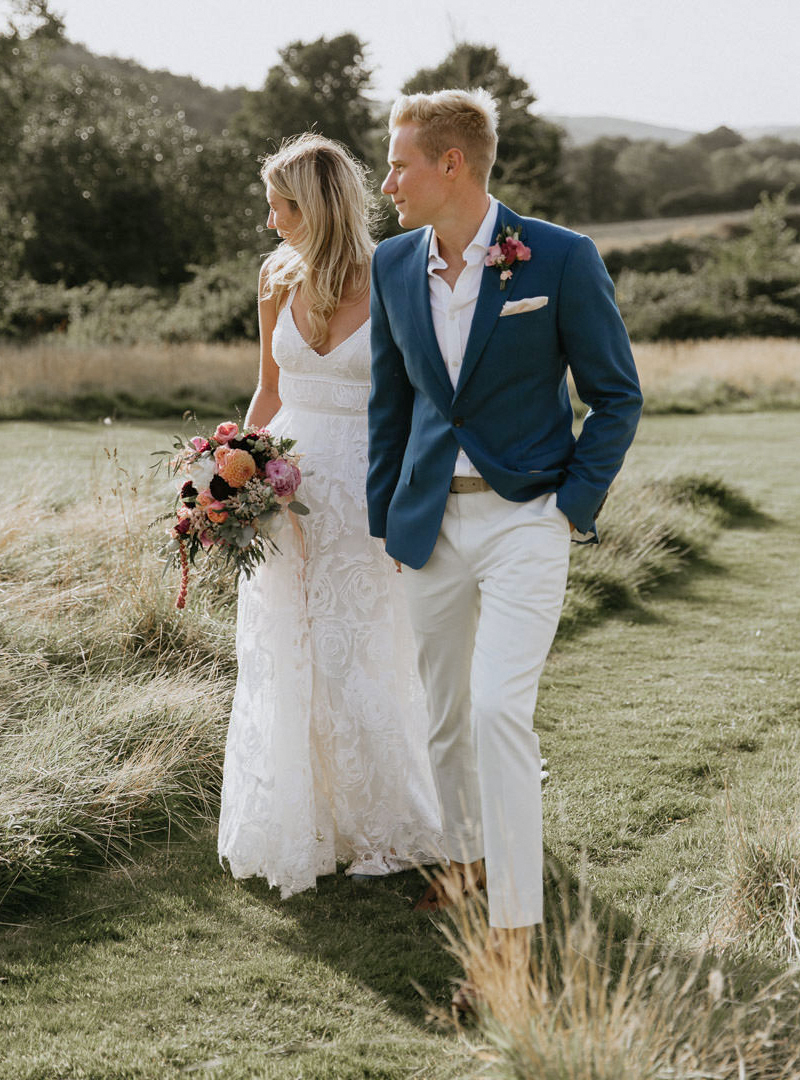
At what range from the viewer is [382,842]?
3871mm

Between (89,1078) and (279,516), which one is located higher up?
(279,516)

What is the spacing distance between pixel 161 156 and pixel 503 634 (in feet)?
137

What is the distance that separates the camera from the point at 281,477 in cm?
355

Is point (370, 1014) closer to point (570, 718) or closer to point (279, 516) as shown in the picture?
point (279, 516)

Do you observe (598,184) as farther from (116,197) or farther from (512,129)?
(116,197)

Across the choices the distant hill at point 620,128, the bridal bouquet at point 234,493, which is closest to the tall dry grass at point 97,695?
the bridal bouquet at point 234,493

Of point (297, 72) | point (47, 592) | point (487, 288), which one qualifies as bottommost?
point (47, 592)

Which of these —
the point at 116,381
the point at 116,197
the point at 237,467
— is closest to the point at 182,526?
the point at 237,467

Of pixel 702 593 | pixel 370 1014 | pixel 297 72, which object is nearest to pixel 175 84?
pixel 297 72

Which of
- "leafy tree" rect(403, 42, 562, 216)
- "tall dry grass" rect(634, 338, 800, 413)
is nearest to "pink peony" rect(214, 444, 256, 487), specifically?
"leafy tree" rect(403, 42, 562, 216)

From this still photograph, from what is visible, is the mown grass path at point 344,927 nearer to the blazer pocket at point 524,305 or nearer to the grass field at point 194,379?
the blazer pocket at point 524,305

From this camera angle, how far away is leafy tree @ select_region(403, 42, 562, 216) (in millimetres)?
22828

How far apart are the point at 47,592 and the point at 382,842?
2.79 meters

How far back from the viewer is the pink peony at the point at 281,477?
140 inches
